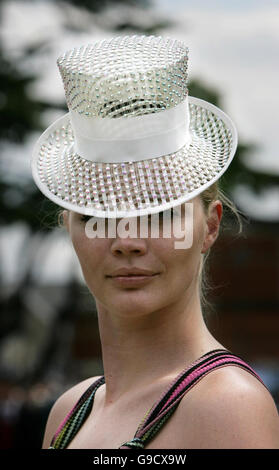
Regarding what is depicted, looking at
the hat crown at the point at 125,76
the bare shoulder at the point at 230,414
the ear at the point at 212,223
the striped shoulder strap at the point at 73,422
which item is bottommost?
the striped shoulder strap at the point at 73,422

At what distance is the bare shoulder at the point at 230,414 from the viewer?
1750mm

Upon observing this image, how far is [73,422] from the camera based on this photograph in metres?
2.37

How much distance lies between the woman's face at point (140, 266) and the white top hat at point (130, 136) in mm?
72

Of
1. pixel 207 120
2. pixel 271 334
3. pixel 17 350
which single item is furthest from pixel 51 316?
pixel 207 120

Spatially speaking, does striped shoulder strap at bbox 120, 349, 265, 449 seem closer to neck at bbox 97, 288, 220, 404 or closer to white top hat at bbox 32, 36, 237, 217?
neck at bbox 97, 288, 220, 404

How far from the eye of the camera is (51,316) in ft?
70.1

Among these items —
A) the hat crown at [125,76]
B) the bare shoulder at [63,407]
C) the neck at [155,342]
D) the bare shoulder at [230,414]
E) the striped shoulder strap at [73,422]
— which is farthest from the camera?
the bare shoulder at [63,407]

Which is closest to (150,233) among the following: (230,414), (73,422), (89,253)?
(89,253)

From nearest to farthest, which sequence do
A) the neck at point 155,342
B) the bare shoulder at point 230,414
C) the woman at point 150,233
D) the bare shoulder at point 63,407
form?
the bare shoulder at point 230,414 < the woman at point 150,233 < the neck at point 155,342 < the bare shoulder at point 63,407

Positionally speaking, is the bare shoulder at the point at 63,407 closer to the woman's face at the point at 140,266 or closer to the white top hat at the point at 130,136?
the woman's face at the point at 140,266

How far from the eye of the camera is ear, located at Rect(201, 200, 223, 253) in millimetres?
2141

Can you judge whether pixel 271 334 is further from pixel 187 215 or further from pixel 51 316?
pixel 187 215

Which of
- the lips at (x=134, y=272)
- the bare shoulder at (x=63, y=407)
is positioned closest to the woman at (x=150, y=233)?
the lips at (x=134, y=272)

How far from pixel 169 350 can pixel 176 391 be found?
18cm
